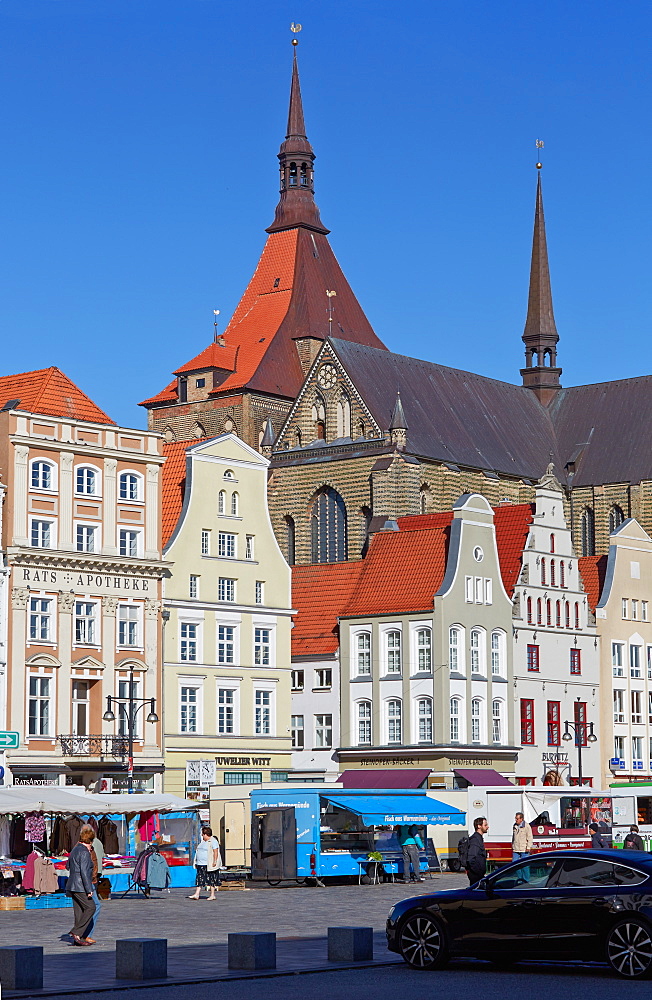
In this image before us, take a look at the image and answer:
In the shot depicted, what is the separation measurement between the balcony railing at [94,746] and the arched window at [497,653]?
52.9ft

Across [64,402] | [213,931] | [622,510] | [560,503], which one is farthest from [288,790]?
[622,510]

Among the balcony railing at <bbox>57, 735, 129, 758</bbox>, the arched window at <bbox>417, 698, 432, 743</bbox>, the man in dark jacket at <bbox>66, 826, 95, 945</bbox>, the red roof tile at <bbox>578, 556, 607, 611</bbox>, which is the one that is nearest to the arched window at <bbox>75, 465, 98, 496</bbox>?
the balcony railing at <bbox>57, 735, 129, 758</bbox>

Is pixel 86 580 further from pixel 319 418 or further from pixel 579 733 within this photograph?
pixel 319 418

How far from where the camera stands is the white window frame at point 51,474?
51875 mm

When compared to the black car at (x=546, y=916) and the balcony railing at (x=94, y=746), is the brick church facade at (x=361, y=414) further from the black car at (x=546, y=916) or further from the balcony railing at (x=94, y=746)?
the black car at (x=546, y=916)

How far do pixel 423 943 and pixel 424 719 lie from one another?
39639mm

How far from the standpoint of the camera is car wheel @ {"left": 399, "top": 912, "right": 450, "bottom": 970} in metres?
21.1

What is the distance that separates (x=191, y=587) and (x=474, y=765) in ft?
40.1

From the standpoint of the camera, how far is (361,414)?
93.8 m

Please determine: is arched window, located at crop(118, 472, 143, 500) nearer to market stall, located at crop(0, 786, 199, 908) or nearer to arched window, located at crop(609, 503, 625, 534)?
market stall, located at crop(0, 786, 199, 908)

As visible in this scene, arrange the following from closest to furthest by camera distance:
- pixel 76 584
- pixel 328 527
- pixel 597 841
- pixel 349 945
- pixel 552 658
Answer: pixel 349 945 → pixel 597 841 → pixel 76 584 → pixel 552 658 → pixel 328 527

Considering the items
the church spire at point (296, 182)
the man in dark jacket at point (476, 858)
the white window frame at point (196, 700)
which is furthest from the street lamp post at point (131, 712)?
the church spire at point (296, 182)

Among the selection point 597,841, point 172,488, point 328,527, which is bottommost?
point 597,841

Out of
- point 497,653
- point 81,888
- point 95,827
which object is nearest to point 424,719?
point 497,653
